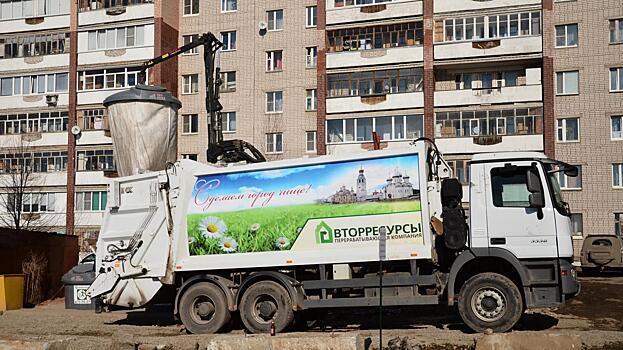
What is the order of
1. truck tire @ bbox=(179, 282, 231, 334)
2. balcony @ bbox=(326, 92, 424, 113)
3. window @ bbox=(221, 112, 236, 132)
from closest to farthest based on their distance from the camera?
truck tire @ bbox=(179, 282, 231, 334) < balcony @ bbox=(326, 92, 424, 113) < window @ bbox=(221, 112, 236, 132)

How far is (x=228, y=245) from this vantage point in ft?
46.5

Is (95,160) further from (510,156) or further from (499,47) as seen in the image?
(510,156)

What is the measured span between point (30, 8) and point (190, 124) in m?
13.3

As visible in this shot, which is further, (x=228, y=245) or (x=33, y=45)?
(x=33, y=45)

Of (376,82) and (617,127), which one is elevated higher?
(376,82)

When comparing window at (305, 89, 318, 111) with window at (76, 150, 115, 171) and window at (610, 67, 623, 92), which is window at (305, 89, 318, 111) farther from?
window at (610, 67, 623, 92)

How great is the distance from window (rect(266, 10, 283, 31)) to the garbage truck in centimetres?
2812

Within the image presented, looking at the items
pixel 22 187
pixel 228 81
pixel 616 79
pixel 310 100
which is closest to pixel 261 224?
pixel 310 100

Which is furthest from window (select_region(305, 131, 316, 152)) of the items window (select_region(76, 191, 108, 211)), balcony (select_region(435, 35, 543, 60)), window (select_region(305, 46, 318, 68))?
window (select_region(76, 191, 108, 211))

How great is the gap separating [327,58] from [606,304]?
24662mm

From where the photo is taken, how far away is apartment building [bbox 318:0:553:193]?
119 ft

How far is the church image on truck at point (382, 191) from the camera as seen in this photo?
13094mm

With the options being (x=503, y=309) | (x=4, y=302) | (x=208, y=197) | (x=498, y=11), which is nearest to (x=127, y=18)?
(x=498, y=11)

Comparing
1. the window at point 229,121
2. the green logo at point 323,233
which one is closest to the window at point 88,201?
the window at point 229,121
